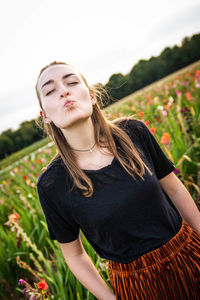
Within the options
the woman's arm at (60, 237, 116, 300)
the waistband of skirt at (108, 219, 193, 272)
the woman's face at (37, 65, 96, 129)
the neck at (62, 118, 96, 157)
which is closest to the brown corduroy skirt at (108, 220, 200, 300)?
the waistband of skirt at (108, 219, 193, 272)

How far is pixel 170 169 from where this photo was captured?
1208 millimetres

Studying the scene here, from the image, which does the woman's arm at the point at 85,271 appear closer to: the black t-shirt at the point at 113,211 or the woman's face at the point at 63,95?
the black t-shirt at the point at 113,211

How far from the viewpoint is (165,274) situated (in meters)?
1.01

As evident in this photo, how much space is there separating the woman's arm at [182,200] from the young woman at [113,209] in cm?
6

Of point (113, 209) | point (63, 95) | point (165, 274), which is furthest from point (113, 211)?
point (63, 95)

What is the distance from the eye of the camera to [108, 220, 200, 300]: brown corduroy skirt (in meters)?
1.01

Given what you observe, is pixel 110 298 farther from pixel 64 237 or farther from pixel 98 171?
pixel 98 171

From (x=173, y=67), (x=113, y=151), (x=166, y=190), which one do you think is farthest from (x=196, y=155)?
(x=173, y=67)

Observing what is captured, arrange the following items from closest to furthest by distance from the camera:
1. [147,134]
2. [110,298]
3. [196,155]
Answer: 1. [110,298]
2. [147,134]
3. [196,155]

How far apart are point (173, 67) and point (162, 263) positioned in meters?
34.7

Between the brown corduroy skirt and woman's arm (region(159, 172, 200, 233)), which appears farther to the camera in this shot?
woman's arm (region(159, 172, 200, 233))

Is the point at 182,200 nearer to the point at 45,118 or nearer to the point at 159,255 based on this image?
the point at 159,255

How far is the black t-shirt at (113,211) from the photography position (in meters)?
0.98

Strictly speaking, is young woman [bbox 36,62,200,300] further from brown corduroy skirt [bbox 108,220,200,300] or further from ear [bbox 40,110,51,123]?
ear [bbox 40,110,51,123]
